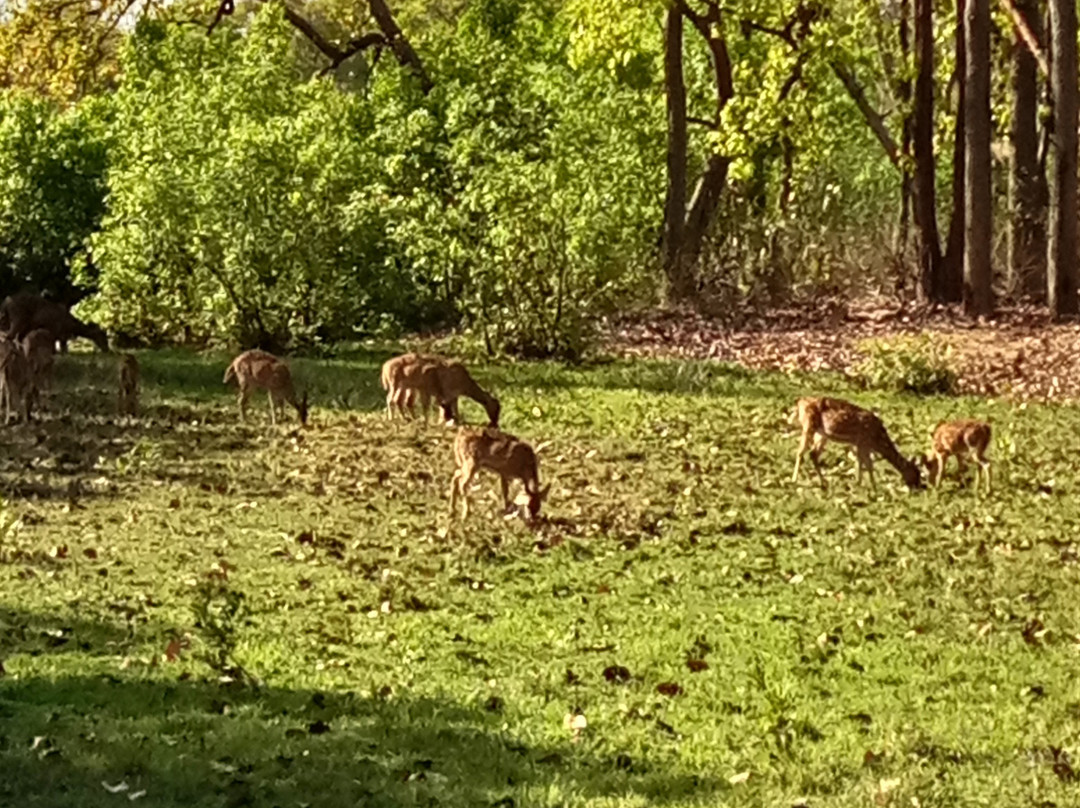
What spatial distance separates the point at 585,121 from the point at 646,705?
26.3 m

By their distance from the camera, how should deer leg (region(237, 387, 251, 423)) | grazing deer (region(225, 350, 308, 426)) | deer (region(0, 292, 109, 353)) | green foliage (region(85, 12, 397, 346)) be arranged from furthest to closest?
green foliage (region(85, 12, 397, 346)) < deer (region(0, 292, 109, 353)) < deer leg (region(237, 387, 251, 423)) < grazing deer (region(225, 350, 308, 426))

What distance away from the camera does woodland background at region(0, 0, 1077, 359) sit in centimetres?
2791

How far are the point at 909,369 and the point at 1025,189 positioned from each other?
437 inches

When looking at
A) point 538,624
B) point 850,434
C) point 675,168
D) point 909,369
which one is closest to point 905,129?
point 675,168

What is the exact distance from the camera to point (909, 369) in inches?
912

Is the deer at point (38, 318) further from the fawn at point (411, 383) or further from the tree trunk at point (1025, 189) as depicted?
the tree trunk at point (1025, 189)

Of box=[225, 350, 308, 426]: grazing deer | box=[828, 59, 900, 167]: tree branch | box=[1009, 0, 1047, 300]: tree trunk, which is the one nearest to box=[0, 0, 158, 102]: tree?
box=[828, 59, 900, 167]: tree branch

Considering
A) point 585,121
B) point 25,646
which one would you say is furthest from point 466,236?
point 25,646

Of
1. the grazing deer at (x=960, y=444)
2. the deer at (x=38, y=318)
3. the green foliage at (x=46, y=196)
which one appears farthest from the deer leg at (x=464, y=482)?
the green foliage at (x=46, y=196)

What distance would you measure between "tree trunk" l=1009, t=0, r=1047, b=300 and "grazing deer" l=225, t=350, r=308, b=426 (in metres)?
15.2

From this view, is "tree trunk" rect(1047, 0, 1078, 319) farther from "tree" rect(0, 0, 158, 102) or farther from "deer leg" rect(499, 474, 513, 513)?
"tree" rect(0, 0, 158, 102)

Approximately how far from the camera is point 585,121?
116 feet

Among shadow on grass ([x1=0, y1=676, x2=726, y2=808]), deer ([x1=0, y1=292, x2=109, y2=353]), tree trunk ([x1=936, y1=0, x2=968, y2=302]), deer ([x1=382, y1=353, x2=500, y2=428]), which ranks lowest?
shadow on grass ([x1=0, y1=676, x2=726, y2=808])

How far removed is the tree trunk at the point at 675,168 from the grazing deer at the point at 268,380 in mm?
12000
